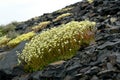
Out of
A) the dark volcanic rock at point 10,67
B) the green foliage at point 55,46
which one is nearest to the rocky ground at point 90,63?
the dark volcanic rock at point 10,67

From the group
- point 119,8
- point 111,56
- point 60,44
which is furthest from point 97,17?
point 111,56

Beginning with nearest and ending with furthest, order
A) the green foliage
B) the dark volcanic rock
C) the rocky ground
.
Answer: the rocky ground, the green foliage, the dark volcanic rock

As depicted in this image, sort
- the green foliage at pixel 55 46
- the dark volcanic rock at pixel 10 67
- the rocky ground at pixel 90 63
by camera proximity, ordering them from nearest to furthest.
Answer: the rocky ground at pixel 90 63 → the green foliage at pixel 55 46 → the dark volcanic rock at pixel 10 67

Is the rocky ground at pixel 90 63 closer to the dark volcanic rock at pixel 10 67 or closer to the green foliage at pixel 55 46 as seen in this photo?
the dark volcanic rock at pixel 10 67

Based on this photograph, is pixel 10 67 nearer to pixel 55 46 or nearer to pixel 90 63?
pixel 55 46


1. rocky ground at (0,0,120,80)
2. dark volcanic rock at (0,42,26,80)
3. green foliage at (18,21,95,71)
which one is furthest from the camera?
dark volcanic rock at (0,42,26,80)

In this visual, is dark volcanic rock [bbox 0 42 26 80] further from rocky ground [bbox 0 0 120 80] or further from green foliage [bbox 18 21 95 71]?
green foliage [bbox 18 21 95 71]

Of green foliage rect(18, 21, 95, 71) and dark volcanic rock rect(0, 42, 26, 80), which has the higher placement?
green foliage rect(18, 21, 95, 71)

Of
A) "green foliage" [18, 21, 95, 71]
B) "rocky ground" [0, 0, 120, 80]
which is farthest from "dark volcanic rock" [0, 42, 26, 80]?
"green foliage" [18, 21, 95, 71]

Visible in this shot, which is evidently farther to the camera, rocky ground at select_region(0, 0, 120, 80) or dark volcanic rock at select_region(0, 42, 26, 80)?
dark volcanic rock at select_region(0, 42, 26, 80)
